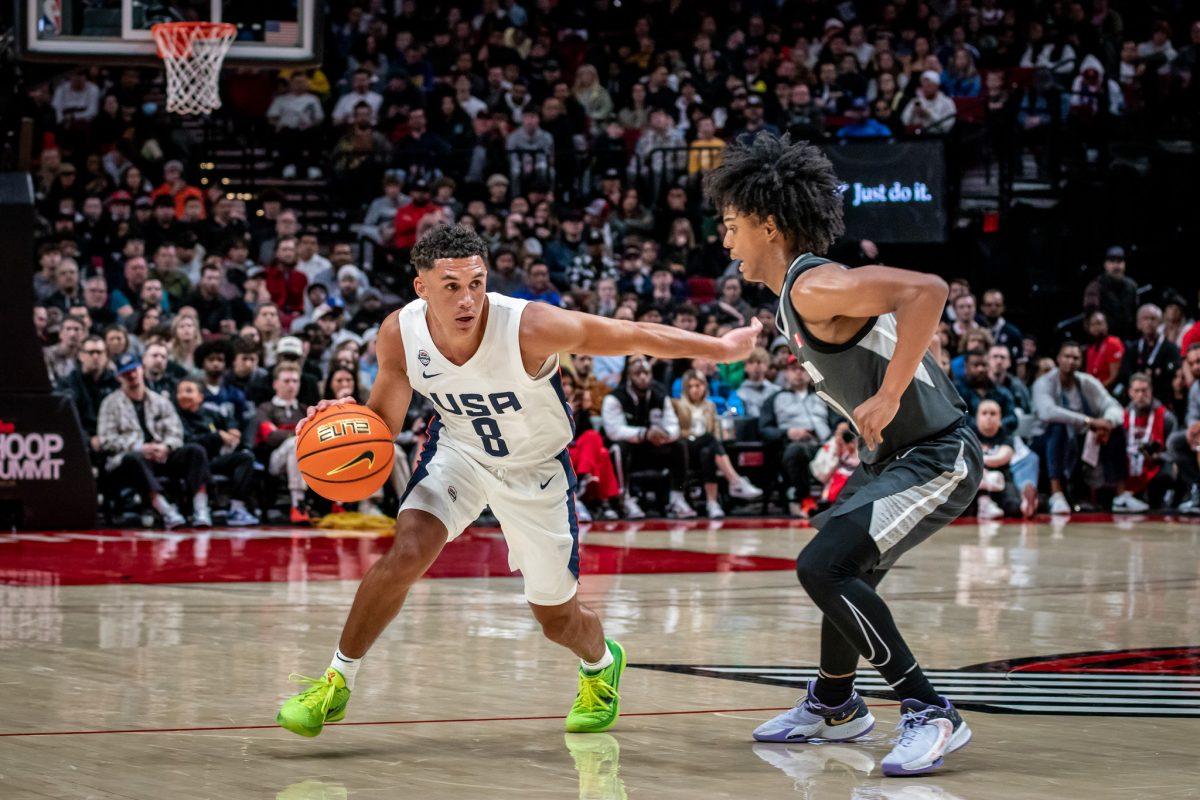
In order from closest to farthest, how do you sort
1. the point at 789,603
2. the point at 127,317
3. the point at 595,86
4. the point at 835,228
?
1. the point at 835,228
2. the point at 789,603
3. the point at 127,317
4. the point at 595,86

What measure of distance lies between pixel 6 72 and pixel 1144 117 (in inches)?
502

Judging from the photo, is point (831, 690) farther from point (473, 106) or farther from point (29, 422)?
point (473, 106)

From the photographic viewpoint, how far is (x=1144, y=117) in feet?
64.0

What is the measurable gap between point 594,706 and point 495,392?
3.56 ft

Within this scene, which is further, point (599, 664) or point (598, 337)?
point (599, 664)

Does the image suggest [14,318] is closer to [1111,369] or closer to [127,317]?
[127,317]

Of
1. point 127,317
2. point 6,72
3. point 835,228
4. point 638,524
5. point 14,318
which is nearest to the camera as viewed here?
point 835,228

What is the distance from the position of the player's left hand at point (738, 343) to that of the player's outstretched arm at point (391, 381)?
1.09m

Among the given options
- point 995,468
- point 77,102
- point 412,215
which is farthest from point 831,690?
point 77,102

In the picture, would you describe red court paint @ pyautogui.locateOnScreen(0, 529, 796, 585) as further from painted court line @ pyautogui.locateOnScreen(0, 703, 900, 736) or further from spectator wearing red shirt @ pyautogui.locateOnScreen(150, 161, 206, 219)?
spectator wearing red shirt @ pyautogui.locateOnScreen(150, 161, 206, 219)

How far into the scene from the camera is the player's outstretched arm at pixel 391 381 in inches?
222

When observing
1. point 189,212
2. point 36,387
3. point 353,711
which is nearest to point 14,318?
point 36,387

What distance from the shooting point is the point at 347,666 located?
5242 millimetres

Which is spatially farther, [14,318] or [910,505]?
[14,318]
